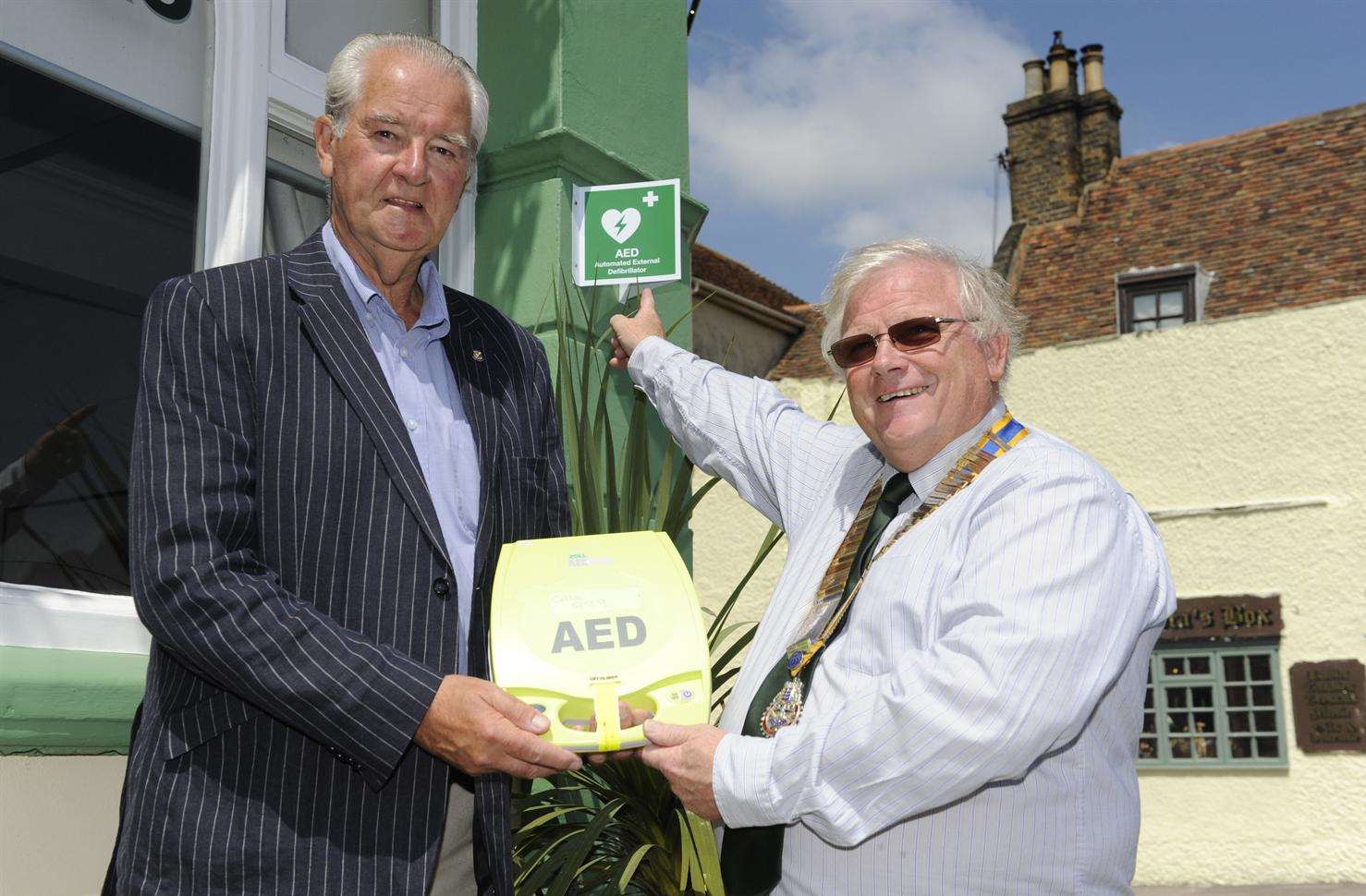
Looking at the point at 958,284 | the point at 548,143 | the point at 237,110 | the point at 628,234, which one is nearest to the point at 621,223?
the point at 628,234

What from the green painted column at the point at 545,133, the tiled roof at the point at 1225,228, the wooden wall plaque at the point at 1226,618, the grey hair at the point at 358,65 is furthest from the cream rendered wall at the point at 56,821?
the tiled roof at the point at 1225,228

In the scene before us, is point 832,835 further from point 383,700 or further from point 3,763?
point 3,763

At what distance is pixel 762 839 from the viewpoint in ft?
6.15

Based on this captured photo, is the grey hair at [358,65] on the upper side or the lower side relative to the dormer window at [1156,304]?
lower

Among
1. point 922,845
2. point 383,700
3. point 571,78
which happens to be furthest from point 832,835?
point 571,78

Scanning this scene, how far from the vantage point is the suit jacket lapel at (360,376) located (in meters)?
1.64

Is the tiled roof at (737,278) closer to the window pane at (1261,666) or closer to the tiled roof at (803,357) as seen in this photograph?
the tiled roof at (803,357)

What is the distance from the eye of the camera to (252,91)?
3.23 meters

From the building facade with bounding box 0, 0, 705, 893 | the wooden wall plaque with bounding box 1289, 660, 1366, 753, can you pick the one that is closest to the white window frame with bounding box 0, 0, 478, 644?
the building facade with bounding box 0, 0, 705, 893

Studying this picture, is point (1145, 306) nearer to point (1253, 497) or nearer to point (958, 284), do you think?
point (1253, 497)

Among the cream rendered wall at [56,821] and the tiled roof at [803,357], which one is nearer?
the cream rendered wall at [56,821]

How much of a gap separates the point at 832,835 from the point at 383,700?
647 millimetres

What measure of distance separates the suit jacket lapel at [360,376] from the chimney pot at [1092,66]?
17537 millimetres

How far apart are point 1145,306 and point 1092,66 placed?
5532 mm
